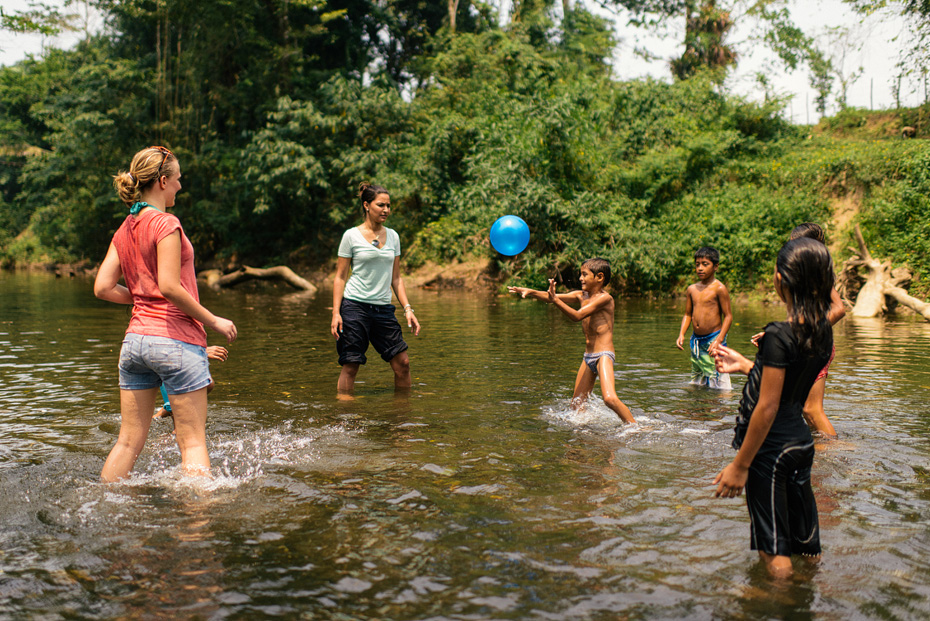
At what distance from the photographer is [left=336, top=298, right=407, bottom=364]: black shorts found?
7.62 meters

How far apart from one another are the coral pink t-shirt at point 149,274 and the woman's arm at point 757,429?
121 inches

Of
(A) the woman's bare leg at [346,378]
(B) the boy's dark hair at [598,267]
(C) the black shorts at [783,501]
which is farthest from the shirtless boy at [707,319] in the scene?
(C) the black shorts at [783,501]

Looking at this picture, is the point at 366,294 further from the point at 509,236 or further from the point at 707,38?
the point at 707,38

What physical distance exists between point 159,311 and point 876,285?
17853 mm

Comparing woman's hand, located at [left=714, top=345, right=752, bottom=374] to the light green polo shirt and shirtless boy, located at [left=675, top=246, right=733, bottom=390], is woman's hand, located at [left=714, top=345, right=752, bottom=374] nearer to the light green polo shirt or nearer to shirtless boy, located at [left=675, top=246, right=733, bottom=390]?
the light green polo shirt

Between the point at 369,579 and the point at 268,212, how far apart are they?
3544 cm

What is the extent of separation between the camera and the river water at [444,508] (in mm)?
3355

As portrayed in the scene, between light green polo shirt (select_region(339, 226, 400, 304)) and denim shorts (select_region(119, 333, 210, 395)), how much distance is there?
125 inches

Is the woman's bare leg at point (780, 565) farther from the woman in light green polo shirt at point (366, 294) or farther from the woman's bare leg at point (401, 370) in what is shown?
the woman's bare leg at point (401, 370)

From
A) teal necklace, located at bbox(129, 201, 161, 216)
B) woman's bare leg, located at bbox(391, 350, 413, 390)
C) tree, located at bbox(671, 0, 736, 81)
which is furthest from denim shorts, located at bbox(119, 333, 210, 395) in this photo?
tree, located at bbox(671, 0, 736, 81)

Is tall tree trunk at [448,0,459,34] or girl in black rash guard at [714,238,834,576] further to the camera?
tall tree trunk at [448,0,459,34]

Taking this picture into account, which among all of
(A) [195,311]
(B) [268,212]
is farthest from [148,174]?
(B) [268,212]

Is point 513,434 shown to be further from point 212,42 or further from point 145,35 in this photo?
point 145,35

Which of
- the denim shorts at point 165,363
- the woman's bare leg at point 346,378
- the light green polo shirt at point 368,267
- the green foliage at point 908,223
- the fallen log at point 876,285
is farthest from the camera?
the green foliage at point 908,223
